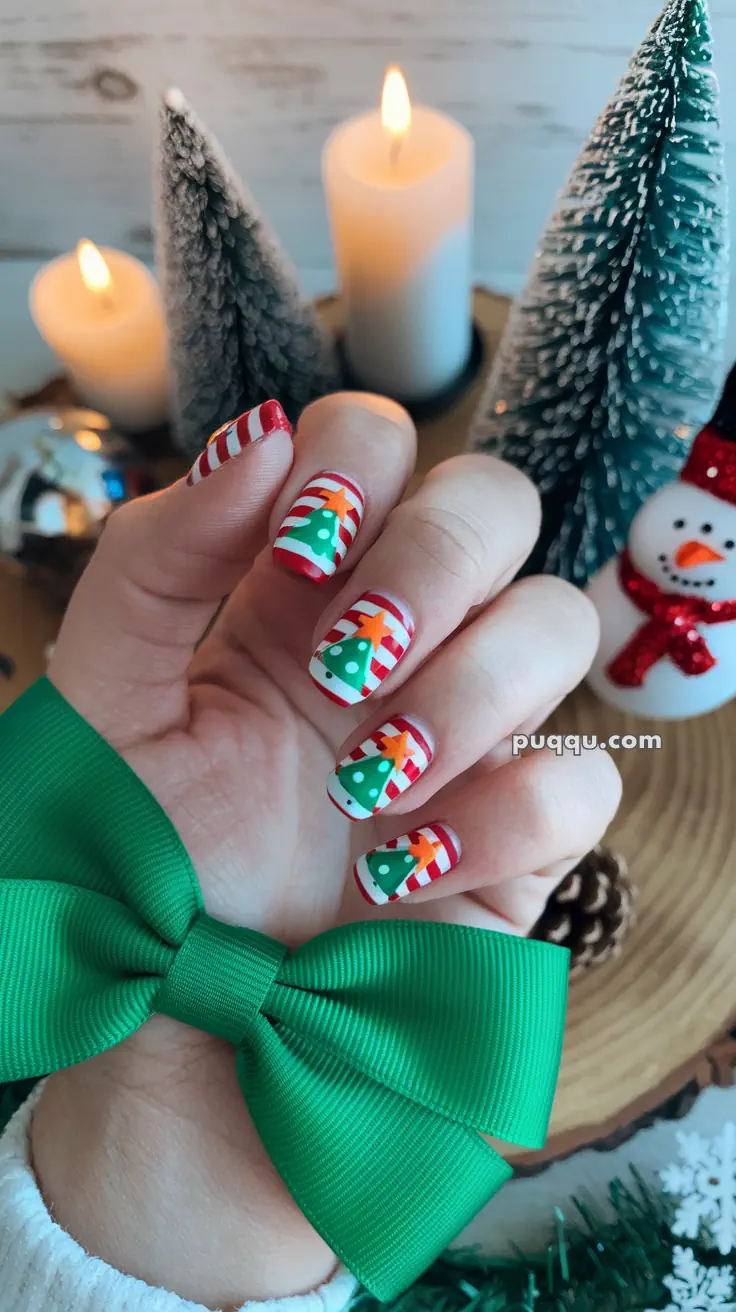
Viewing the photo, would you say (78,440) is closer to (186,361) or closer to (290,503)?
(186,361)

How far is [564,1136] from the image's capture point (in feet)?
2.13

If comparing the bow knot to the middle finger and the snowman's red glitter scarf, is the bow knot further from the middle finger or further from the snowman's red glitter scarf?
the snowman's red glitter scarf

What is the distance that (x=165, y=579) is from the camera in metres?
0.53

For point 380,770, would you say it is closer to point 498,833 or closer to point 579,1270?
point 498,833

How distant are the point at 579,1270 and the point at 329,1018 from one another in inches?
12.6

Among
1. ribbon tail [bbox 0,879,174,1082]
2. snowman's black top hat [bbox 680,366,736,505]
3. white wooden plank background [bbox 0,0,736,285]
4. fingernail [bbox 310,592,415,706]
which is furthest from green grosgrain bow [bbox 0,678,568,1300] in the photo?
white wooden plank background [bbox 0,0,736,285]

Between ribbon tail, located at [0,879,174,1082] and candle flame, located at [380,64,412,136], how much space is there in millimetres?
552

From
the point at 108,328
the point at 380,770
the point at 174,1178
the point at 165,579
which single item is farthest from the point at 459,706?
the point at 108,328

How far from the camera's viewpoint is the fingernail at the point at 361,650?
47 cm

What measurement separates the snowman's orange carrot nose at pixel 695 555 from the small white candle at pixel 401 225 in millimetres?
320

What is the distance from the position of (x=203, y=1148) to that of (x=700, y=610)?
40 cm

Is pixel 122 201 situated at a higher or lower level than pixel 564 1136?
higher

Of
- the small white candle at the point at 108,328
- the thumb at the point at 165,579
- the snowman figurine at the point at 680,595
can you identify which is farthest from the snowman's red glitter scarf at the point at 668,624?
the small white candle at the point at 108,328

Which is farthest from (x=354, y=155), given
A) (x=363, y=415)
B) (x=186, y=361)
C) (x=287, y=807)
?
(x=287, y=807)
